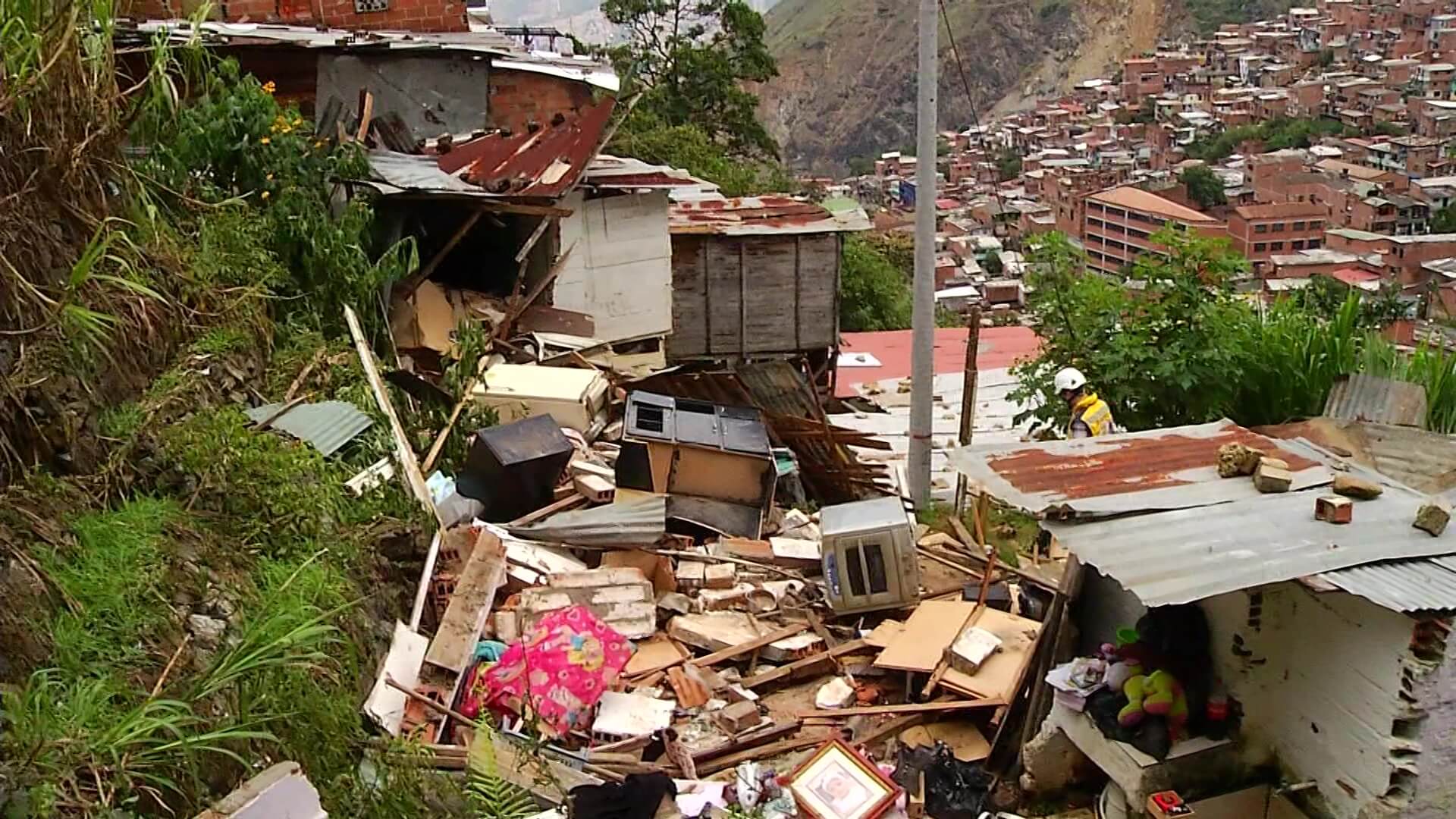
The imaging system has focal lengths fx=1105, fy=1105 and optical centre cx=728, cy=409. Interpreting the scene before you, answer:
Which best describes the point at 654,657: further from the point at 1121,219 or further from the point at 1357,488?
the point at 1121,219

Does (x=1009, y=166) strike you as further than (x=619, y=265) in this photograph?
Yes

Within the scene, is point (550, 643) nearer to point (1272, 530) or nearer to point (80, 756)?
point (80, 756)

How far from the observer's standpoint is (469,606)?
634 cm

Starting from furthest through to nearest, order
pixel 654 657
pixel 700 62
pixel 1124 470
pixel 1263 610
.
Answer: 1. pixel 700 62
2. pixel 654 657
3. pixel 1124 470
4. pixel 1263 610

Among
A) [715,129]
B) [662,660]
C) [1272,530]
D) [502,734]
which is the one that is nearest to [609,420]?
[662,660]

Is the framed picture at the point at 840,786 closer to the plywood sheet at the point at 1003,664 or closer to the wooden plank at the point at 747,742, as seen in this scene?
the wooden plank at the point at 747,742

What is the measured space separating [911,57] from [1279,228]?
38.0 meters

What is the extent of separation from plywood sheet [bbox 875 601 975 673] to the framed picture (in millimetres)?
1281

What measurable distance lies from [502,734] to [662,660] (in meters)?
1.37

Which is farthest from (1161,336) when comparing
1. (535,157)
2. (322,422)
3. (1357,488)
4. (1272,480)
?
(322,422)

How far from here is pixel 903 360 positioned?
59.6 feet

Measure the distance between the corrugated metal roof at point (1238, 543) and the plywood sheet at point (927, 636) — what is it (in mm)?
1818

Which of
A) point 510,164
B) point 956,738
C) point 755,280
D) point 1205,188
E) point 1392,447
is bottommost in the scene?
point 1205,188

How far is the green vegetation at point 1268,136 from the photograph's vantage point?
71.6 meters
